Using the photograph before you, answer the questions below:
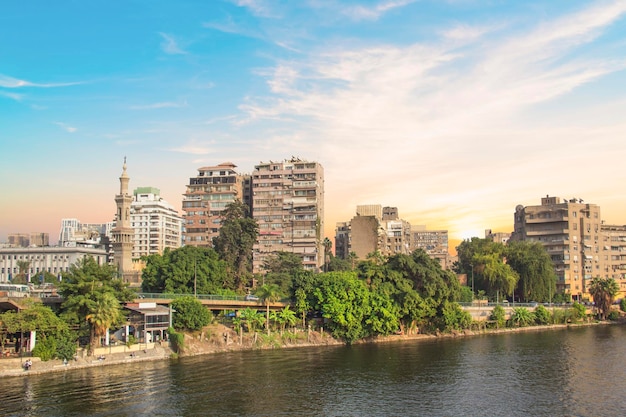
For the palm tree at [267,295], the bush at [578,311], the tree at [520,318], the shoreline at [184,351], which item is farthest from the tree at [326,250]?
the palm tree at [267,295]

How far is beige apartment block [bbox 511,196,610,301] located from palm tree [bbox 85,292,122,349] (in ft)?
396

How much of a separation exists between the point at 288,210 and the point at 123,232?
1857 inches

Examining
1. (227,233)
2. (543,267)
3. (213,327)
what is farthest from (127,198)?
(543,267)

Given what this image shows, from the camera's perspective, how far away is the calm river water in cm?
5234

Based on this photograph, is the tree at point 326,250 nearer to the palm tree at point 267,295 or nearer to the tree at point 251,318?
the palm tree at point 267,295

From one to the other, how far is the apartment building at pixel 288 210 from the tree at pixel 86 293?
2929 inches

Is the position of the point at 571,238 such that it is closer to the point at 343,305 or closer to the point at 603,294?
the point at 603,294

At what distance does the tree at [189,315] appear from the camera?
3300 inches

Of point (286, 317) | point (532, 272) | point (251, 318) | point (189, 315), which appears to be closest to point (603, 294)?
point (532, 272)

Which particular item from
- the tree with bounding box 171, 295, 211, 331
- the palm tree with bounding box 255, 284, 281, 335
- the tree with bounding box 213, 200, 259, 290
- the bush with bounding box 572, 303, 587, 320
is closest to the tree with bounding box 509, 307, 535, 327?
the bush with bounding box 572, 303, 587, 320

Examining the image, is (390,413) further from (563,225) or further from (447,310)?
(563,225)

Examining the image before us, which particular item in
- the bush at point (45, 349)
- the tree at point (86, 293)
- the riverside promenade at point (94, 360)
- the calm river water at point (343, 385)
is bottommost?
the calm river water at point (343, 385)

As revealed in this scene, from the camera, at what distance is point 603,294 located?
136 meters

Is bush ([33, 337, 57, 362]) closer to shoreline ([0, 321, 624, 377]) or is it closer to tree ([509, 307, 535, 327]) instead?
shoreline ([0, 321, 624, 377])
